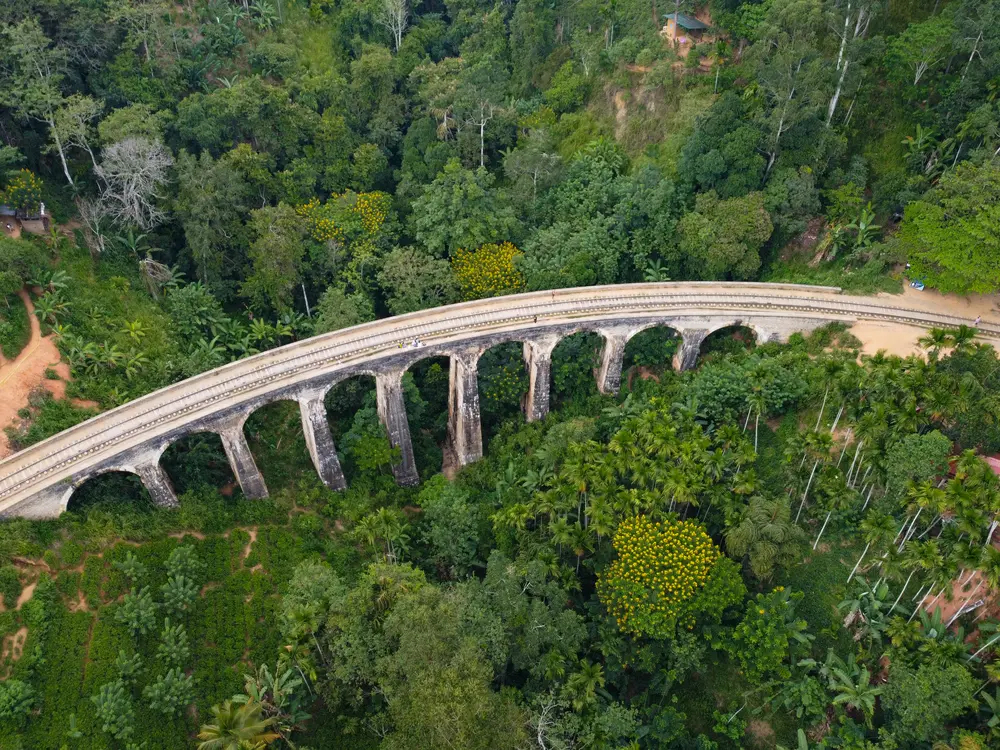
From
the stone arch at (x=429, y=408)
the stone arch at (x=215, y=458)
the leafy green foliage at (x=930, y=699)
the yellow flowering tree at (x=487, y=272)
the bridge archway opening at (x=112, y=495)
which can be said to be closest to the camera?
the leafy green foliage at (x=930, y=699)

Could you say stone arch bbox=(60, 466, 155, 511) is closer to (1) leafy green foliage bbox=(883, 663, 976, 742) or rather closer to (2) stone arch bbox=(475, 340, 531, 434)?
(2) stone arch bbox=(475, 340, 531, 434)

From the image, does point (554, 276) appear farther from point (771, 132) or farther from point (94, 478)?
point (94, 478)

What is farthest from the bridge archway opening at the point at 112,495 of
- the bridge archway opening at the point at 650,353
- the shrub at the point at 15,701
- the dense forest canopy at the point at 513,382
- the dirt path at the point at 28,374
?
the bridge archway opening at the point at 650,353

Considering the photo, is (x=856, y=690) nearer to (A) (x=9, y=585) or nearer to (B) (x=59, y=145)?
(A) (x=9, y=585)

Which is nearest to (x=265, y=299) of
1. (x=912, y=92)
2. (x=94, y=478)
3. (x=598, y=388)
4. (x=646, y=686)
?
(x=94, y=478)

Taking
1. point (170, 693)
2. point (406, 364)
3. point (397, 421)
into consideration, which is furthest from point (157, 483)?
point (406, 364)

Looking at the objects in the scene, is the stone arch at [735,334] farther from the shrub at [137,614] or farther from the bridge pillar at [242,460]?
the shrub at [137,614]
